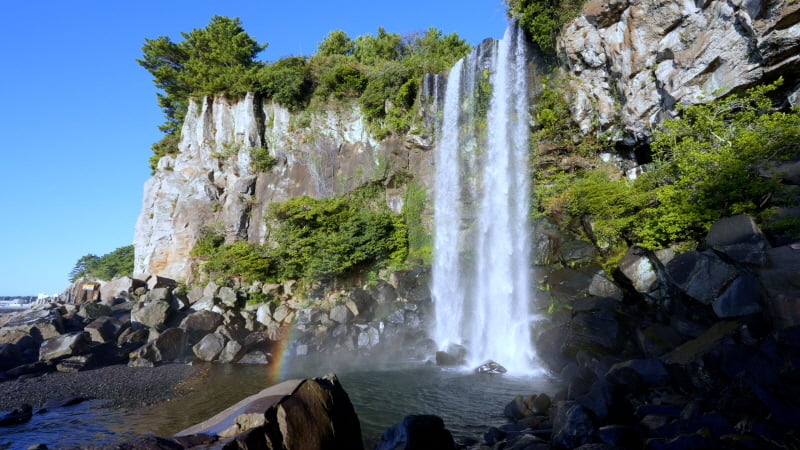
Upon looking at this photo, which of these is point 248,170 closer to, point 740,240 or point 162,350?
point 162,350

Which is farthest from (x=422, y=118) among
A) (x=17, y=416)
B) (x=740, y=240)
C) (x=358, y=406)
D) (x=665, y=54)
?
(x=17, y=416)

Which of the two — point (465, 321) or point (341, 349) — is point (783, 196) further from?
point (341, 349)

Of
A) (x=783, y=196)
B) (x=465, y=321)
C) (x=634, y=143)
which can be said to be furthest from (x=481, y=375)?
(x=634, y=143)

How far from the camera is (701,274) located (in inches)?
377

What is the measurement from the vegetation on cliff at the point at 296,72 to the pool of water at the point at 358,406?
721 inches

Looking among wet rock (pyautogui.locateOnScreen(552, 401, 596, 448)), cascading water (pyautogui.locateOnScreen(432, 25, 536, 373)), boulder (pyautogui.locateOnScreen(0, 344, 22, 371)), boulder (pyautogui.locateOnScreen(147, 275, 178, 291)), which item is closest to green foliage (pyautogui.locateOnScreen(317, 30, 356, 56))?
cascading water (pyautogui.locateOnScreen(432, 25, 536, 373))

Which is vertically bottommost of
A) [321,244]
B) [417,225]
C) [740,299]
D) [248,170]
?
[740,299]

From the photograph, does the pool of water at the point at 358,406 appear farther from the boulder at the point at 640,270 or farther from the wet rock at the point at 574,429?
the boulder at the point at 640,270

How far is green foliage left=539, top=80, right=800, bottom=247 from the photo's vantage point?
36.6 feet

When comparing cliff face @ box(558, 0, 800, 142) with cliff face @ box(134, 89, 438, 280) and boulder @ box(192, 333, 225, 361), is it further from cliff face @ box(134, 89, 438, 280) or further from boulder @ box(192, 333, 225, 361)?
boulder @ box(192, 333, 225, 361)

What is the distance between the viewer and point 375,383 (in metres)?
12.9

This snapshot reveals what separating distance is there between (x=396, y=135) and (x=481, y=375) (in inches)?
723

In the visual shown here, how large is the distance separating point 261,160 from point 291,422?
27.6 m

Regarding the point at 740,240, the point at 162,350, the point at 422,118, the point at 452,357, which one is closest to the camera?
the point at 740,240
